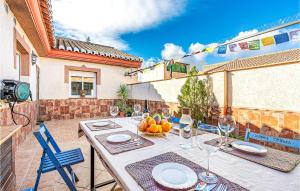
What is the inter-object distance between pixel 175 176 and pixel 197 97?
2.82 metres

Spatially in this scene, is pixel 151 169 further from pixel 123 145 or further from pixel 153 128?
pixel 153 128

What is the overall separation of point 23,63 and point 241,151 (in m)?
4.34

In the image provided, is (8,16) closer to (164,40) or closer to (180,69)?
(180,69)

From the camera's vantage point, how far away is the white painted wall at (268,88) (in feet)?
7.27

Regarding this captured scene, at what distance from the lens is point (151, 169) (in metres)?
0.79

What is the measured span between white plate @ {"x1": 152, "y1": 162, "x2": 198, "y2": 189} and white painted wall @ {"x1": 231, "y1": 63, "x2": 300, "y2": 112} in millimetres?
2467

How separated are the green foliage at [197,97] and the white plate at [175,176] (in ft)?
8.57

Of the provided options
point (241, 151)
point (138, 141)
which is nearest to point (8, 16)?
point (138, 141)

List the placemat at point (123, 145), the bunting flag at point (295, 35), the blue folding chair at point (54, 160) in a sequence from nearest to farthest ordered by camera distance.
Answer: the placemat at point (123, 145), the blue folding chair at point (54, 160), the bunting flag at point (295, 35)

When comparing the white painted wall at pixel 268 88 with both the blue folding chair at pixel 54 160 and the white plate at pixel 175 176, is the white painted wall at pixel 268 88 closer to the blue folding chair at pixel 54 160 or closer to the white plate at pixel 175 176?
the white plate at pixel 175 176

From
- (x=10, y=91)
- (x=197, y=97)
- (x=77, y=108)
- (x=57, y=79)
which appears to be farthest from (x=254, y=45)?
(x=57, y=79)

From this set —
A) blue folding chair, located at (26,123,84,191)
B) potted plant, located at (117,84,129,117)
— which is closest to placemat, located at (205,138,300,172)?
blue folding chair, located at (26,123,84,191)

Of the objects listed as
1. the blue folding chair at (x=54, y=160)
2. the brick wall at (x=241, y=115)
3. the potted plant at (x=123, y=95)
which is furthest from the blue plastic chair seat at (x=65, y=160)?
the potted plant at (x=123, y=95)

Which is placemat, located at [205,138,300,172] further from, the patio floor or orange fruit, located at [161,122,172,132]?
the patio floor
